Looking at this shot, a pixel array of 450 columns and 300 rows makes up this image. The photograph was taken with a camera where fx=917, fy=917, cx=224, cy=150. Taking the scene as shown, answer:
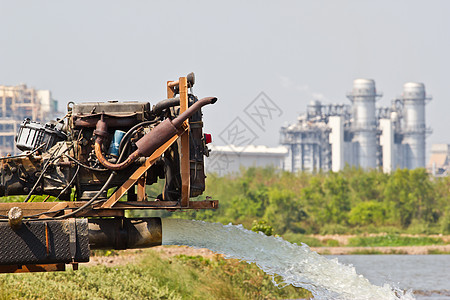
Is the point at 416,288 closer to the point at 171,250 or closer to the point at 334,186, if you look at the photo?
the point at 171,250

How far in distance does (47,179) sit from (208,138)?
2285 millimetres

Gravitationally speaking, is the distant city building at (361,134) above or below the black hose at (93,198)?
above

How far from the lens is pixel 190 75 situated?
12.7 metres

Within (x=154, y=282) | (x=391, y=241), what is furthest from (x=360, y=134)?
(x=154, y=282)

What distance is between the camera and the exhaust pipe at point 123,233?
12.6m

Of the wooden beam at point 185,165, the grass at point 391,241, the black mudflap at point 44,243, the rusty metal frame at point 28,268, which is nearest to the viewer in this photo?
the black mudflap at point 44,243

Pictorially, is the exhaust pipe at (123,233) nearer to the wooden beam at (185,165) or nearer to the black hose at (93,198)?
the black hose at (93,198)

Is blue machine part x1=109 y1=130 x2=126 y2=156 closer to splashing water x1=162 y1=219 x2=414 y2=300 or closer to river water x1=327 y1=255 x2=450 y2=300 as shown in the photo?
splashing water x1=162 y1=219 x2=414 y2=300

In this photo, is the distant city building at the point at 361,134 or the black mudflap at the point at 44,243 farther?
the distant city building at the point at 361,134

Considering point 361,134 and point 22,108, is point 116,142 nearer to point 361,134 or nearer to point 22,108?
point 22,108

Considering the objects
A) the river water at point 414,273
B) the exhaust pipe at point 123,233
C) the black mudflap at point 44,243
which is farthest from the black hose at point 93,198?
the river water at point 414,273

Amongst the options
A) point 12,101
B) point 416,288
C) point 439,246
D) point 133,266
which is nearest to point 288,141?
point 12,101

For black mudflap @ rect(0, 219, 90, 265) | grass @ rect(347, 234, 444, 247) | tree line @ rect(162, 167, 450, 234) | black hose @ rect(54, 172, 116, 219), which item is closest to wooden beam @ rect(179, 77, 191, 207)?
black hose @ rect(54, 172, 116, 219)

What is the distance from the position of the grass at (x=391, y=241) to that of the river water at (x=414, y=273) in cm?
994
